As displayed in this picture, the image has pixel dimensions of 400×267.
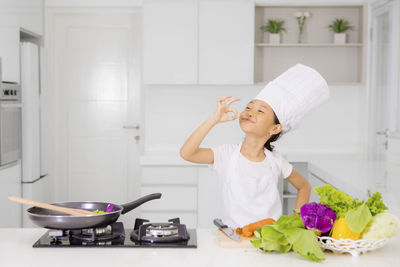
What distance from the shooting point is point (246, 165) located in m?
2.21

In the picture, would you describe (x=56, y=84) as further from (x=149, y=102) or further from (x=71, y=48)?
(x=149, y=102)

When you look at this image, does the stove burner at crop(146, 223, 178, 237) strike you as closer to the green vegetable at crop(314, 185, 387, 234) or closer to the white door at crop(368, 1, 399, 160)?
the green vegetable at crop(314, 185, 387, 234)

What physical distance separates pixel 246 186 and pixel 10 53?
7.56 feet

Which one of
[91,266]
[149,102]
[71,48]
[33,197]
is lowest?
[33,197]

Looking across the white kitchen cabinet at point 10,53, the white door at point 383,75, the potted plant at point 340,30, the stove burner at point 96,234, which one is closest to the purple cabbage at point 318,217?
the stove burner at point 96,234

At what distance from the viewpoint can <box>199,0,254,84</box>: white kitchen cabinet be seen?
440 centimetres

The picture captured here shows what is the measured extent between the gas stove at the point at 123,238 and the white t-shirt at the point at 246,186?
0.51m

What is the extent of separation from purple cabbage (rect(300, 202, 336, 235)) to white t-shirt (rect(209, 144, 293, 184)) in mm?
712

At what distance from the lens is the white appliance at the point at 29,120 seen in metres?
3.96

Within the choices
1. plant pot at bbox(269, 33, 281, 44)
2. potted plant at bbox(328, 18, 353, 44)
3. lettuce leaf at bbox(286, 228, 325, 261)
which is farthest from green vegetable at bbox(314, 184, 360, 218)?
potted plant at bbox(328, 18, 353, 44)

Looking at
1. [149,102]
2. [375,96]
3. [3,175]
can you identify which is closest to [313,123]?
[375,96]

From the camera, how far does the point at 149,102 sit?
15.9ft

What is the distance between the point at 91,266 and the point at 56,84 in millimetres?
3791

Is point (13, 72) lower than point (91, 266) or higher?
higher
